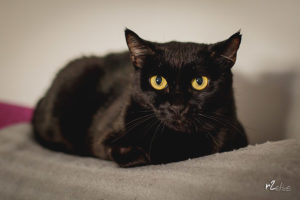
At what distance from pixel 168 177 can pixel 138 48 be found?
408 millimetres

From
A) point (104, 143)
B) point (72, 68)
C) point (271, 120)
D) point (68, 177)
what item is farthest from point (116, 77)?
point (271, 120)

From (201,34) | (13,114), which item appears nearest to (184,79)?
(201,34)

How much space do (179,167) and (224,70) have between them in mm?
330

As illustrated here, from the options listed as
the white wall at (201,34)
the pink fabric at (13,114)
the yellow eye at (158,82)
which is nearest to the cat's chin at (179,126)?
the yellow eye at (158,82)

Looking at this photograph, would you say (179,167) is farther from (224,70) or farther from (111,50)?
(111,50)

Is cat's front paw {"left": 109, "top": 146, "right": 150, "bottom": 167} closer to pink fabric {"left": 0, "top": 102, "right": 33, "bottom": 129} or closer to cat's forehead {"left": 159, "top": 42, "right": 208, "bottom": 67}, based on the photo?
cat's forehead {"left": 159, "top": 42, "right": 208, "bottom": 67}

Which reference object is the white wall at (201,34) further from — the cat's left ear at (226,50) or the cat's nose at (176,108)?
the cat's nose at (176,108)

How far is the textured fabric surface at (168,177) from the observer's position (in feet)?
2.20

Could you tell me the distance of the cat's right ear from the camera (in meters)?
0.90

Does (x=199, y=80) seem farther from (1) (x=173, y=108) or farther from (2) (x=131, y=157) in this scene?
(2) (x=131, y=157)

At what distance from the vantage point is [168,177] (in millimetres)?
788

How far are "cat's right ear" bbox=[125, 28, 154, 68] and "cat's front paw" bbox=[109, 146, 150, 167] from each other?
274mm

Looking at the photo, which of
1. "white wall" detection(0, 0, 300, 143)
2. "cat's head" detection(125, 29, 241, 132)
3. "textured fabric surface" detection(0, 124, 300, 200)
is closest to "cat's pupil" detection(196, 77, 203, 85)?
"cat's head" detection(125, 29, 241, 132)

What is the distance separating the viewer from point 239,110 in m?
1.40
